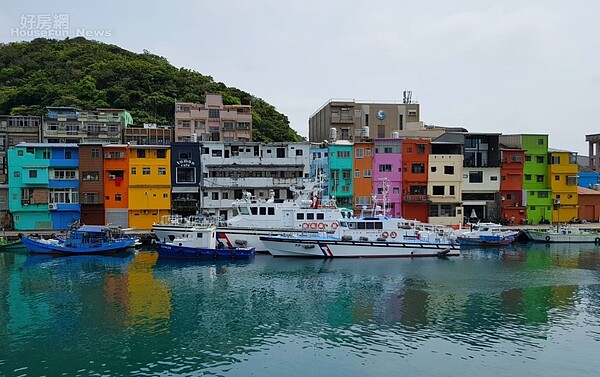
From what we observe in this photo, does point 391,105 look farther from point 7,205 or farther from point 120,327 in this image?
point 120,327

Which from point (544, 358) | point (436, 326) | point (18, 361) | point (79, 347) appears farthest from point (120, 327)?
point (544, 358)

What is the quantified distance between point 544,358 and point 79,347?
1715 cm

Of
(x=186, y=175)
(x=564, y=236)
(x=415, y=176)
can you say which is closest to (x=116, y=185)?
(x=186, y=175)

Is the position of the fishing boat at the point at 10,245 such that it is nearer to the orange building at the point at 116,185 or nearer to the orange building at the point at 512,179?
the orange building at the point at 116,185

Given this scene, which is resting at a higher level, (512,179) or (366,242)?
(512,179)

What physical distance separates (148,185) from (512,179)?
39195 millimetres

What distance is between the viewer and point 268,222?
133 feet

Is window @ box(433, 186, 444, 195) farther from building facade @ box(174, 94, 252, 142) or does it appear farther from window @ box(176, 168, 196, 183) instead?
window @ box(176, 168, 196, 183)

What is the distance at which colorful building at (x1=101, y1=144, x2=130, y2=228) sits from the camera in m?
47.6

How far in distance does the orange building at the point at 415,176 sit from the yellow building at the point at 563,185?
15.2 metres

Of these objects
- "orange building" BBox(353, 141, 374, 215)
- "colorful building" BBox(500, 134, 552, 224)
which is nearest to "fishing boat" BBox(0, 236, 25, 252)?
"orange building" BBox(353, 141, 374, 215)

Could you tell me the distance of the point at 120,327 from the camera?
68.2 feet

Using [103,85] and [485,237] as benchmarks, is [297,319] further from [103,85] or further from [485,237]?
[103,85]

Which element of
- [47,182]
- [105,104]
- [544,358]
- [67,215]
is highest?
[105,104]
